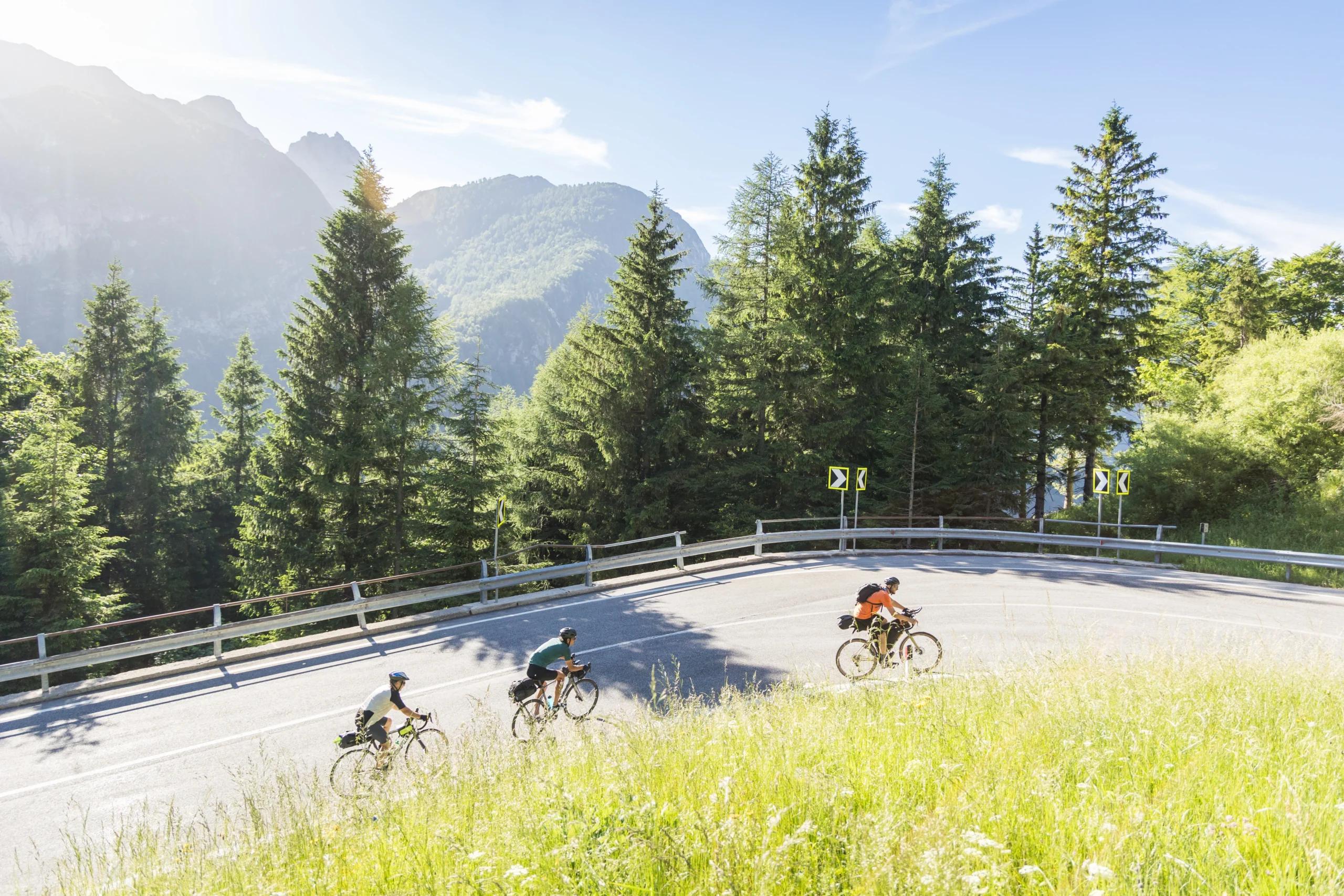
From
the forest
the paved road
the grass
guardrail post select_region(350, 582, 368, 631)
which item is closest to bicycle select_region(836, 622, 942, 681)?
the paved road

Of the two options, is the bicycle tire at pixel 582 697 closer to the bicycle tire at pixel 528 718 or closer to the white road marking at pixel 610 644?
the bicycle tire at pixel 528 718

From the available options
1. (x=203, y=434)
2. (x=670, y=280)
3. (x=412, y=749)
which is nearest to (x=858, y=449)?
(x=670, y=280)

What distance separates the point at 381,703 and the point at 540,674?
2093mm

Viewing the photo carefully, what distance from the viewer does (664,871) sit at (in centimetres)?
350

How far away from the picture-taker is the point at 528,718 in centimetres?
812

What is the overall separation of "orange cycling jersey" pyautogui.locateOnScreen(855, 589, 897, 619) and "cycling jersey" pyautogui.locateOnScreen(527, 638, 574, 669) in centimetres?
469

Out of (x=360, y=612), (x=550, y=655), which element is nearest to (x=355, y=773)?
(x=550, y=655)

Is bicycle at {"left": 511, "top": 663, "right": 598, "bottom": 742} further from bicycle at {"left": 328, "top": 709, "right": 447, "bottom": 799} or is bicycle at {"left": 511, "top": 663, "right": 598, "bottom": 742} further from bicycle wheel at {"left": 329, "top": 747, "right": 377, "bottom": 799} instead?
bicycle wheel at {"left": 329, "top": 747, "right": 377, "bottom": 799}

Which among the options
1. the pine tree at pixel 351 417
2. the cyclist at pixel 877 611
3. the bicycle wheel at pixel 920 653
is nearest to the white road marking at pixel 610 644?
the bicycle wheel at pixel 920 653

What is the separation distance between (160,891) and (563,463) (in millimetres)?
22629

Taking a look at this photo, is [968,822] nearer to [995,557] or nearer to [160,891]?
[160,891]

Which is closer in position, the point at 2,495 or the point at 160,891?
the point at 160,891

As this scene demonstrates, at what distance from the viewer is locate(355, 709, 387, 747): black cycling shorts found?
7613mm

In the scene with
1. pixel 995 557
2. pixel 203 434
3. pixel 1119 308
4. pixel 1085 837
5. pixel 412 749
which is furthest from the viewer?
pixel 203 434
